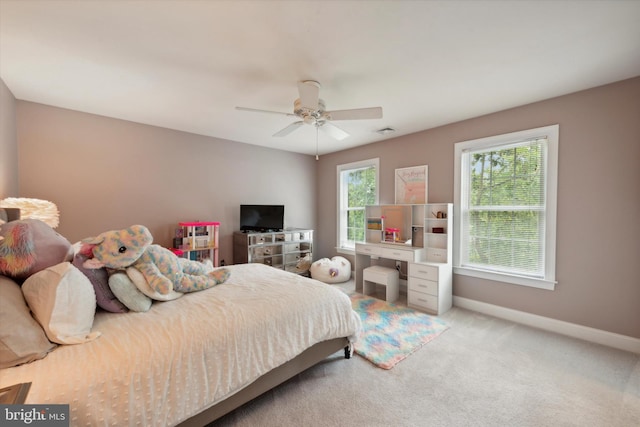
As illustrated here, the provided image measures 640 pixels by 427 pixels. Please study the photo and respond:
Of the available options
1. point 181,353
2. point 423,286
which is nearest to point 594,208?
point 423,286

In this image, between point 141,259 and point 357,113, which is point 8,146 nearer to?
point 141,259

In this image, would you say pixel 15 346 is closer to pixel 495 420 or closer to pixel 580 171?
pixel 495 420

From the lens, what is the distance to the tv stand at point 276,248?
4176 millimetres

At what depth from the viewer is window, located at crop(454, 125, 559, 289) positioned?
281 cm

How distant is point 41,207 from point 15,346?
161 cm

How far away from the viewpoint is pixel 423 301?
133 inches

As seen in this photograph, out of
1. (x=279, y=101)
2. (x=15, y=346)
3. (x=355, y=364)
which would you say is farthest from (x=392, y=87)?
(x=15, y=346)

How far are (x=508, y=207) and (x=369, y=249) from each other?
1886 mm

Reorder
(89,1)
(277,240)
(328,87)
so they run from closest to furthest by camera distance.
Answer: (89,1)
(328,87)
(277,240)

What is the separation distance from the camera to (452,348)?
2.47 metres

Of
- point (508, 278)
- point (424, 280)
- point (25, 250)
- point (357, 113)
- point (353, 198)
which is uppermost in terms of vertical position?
point (357, 113)

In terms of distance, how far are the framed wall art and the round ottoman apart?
1493 millimetres

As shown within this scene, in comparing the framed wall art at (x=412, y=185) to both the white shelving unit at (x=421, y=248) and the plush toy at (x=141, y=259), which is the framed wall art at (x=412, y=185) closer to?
the white shelving unit at (x=421, y=248)

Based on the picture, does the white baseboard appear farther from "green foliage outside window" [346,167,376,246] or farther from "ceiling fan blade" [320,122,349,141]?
"ceiling fan blade" [320,122,349,141]
